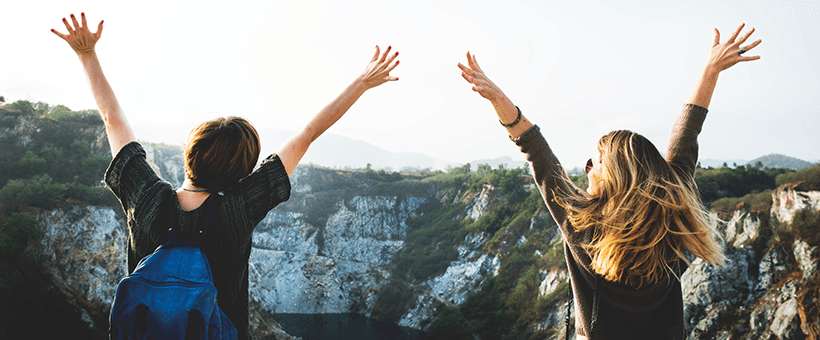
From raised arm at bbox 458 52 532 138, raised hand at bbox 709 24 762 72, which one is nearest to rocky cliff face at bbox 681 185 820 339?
raised hand at bbox 709 24 762 72

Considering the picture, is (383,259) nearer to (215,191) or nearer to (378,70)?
(378,70)

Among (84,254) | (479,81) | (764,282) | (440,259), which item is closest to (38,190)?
(84,254)

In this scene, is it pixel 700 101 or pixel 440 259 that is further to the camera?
pixel 440 259

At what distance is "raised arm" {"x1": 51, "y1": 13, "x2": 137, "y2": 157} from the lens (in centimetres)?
173

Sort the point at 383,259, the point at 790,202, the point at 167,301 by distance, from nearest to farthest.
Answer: the point at 167,301 < the point at 790,202 < the point at 383,259

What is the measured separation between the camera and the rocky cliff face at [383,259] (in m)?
17.8

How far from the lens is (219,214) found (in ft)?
4.90

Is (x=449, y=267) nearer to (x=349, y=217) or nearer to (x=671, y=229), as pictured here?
(x=349, y=217)

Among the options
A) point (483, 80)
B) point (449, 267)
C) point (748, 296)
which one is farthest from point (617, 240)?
point (449, 267)

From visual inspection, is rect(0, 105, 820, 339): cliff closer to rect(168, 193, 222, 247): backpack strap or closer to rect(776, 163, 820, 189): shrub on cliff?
rect(776, 163, 820, 189): shrub on cliff

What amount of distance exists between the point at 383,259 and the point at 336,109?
4638cm

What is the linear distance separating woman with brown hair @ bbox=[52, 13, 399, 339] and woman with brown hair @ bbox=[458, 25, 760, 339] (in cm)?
104

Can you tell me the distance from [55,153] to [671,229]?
33.7 m

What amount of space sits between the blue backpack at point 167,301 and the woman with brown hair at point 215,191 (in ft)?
0.48
